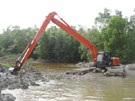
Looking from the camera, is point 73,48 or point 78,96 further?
point 73,48

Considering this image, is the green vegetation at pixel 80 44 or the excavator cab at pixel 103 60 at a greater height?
the green vegetation at pixel 80 44

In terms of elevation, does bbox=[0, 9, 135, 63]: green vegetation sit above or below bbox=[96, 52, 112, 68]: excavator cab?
above

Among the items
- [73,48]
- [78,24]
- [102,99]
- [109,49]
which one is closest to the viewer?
[102,99]

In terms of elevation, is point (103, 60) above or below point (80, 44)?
below

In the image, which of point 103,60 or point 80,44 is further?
point 80,44

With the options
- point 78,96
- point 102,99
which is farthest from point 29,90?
point 102,99

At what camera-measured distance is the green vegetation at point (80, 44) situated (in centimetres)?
4212

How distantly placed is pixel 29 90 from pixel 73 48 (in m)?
48.8

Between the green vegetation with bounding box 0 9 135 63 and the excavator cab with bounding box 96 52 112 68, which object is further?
the green vegetation with bounding box 0 9 135 63

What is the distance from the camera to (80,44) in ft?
188

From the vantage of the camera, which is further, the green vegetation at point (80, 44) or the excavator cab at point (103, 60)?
Answer: the green vegetation at point (80, 44)

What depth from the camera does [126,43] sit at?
4262 centimetres

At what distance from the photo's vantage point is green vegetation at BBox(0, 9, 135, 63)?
42.1 meters

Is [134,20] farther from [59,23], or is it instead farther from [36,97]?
[36,97]
